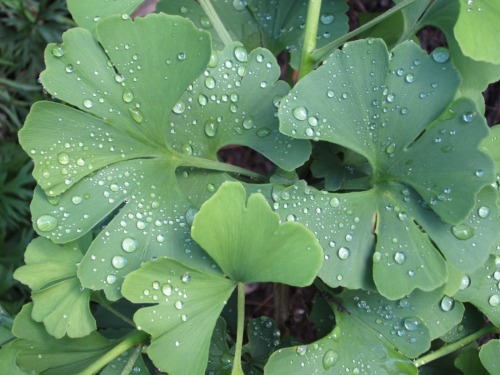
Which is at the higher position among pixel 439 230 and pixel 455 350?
pixel 439 230

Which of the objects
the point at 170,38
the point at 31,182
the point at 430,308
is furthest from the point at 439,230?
the point at 31,182

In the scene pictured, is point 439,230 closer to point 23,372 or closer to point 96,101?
point 96,101

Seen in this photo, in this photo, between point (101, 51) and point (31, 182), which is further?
point (31, 182)

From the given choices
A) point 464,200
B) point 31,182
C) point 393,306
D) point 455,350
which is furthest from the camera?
point 31,182

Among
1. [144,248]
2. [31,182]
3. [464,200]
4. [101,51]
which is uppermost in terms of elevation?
[101,51]

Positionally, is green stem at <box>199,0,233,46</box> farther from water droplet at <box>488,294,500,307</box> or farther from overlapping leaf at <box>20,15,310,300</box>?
→ water droplet at <box>488,294,500,307</box>

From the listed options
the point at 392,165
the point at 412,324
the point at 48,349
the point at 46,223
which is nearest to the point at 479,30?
the point at 392,165

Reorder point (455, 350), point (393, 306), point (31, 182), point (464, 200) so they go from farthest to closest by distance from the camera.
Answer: point (31, 182)
point (455, 350)
point (393, 306)
point (464, 200)
